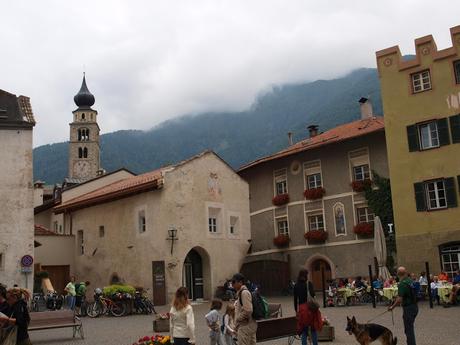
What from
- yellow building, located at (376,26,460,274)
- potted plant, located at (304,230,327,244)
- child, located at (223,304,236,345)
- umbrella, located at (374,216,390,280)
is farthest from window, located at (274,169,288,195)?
child, located at (223,304,236,345)

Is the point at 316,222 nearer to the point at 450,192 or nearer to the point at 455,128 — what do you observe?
the point at 450,192

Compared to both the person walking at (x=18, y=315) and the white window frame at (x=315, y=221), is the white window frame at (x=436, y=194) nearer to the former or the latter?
the white window frame at (x=315, y=221)

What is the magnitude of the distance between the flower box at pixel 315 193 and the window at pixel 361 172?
2.13m

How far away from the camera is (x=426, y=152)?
89.9ft

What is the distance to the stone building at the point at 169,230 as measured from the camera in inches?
1194

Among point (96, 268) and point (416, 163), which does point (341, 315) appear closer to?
point (416, 163)

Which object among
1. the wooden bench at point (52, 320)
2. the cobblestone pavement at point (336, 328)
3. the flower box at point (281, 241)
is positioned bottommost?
the cobblestone pavement at point (336, 328)

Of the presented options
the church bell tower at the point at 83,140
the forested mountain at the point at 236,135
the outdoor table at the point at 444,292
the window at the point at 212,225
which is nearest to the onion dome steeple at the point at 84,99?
the church bell tower at the point at 83,140

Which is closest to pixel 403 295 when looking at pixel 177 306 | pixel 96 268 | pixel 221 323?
pixel 221 323

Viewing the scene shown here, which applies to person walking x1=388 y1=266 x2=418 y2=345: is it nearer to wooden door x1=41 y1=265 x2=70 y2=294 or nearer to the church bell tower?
wooden door x1=41 y1=265 x2=70 y2=294

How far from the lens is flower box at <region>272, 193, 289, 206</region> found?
Result: 36.3 m

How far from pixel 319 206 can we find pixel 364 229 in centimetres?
383

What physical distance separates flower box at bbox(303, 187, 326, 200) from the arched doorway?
7.56 m

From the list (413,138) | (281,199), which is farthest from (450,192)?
(281,199)
